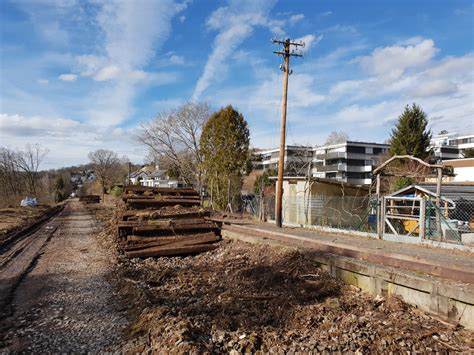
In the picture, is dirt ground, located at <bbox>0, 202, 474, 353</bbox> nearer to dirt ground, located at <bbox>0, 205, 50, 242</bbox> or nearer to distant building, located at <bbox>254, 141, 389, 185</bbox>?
dirt ground, located at <bbox>0, 205, 50, 242</bbox>

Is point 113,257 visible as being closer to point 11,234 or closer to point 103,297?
point 103,297

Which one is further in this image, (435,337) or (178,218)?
(178,218)

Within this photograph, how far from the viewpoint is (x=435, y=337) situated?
4.88 metres

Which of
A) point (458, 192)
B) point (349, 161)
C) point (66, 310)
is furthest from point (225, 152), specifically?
point (349, 161)

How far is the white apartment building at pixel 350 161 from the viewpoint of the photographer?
64250 millimetres

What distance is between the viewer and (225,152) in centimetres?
2891

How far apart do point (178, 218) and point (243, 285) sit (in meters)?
6.31

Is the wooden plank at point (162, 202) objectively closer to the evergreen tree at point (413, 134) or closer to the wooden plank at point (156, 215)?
the wooden plank at point (156, 215)

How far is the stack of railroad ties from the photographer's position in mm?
11742

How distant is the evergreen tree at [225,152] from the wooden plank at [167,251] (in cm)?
1598

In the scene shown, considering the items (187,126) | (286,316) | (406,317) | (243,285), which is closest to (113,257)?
(243,285)

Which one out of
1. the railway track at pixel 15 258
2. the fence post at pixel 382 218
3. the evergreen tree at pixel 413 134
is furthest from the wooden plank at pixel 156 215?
the evergreen tree at pixel 413 134

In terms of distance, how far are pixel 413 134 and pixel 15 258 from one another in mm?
33421

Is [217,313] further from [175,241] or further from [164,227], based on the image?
[164,227]
